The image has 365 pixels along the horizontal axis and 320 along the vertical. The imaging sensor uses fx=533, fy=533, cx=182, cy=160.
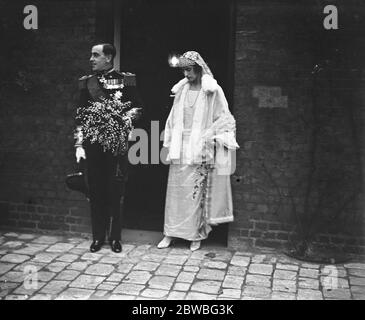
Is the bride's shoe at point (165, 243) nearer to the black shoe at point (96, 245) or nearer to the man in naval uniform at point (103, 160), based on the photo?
the man in naval uniform at point (103, 160)

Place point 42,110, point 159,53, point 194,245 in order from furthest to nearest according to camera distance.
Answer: point 42,110 → point 159,53 → point 194,245

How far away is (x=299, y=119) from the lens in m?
5.71

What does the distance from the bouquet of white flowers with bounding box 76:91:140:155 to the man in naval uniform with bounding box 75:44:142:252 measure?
0.20ft

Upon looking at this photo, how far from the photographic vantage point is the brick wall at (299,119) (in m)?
5.59

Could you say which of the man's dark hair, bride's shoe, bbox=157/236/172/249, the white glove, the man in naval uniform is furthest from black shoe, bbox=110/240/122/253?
the man's dark hair

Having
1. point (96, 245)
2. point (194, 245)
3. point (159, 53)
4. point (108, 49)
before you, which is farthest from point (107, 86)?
point (194, 245)

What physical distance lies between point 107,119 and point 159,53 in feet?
3.70

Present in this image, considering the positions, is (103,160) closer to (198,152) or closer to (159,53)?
(198,152)

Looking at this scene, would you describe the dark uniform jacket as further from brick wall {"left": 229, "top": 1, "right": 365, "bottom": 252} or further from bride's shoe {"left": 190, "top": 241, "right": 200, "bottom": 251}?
bride's shoe {"left": 190, "top": 241, "right": 200, "bottom": 251}

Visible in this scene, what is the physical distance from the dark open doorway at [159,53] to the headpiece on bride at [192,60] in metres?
0.33

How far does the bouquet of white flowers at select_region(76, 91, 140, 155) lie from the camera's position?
5.67m
